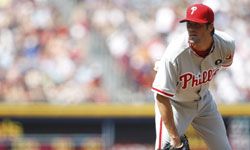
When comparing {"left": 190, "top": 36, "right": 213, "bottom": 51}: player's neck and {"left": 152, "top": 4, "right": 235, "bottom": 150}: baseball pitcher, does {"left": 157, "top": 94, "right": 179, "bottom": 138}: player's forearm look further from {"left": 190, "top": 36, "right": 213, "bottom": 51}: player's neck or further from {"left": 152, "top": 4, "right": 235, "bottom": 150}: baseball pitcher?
{"left": 190, "top": 36, "right": 213, "bottom": 51}: player's neck

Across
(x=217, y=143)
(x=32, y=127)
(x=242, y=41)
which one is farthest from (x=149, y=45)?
(x=217, y=143)

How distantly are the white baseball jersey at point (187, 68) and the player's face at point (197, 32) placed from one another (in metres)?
Result: 0.15

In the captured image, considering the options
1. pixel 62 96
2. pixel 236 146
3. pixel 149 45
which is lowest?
pixel 236 146

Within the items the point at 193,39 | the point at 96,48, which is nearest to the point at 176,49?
the point at 193,39

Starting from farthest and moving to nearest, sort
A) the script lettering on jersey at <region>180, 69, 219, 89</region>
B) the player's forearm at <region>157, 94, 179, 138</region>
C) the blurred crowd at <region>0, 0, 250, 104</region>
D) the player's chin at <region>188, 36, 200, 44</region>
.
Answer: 1. the blurred crowd at <region>0, 0, 250, 104</region>
2. the script lettering on jersey at <region>180, 69, 219, 89</region>
3. the player's forearm at <region>157, 94, 179, 138</region>
4. the player's chin at <region>188, 36, 200, 44</region>

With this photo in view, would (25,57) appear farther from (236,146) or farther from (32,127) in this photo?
(236,146)

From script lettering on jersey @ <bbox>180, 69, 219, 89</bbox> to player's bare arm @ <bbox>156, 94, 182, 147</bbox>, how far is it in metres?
0.25

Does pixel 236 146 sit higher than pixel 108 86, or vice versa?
pixel 108 86

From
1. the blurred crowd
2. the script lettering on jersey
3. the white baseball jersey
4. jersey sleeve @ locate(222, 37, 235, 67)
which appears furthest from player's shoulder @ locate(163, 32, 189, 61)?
the blurred crowd

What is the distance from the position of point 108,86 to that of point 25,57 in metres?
1.40

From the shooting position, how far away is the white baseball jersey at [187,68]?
5.83 m

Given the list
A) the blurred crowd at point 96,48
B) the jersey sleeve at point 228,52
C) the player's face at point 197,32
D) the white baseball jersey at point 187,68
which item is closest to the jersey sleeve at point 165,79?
the white baseball jersey at point 187,68

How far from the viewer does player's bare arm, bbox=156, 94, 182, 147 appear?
5.82m

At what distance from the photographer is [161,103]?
588 cm
